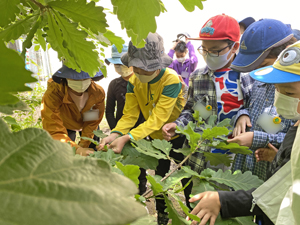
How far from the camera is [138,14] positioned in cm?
31

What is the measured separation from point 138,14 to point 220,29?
1.11 metres

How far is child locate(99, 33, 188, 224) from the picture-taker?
1.35 metres

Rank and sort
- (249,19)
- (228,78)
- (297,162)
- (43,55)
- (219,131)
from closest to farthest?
(297,162) < (219,131) < (228,78) < (249,19) < (43,55)

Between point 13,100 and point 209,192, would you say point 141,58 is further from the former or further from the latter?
point 13,100

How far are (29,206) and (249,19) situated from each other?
104 inches

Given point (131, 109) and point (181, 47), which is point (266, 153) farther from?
point (181, 47)

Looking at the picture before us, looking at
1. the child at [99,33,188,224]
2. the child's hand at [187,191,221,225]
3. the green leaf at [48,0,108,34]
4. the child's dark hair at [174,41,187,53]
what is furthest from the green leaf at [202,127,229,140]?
the child's dark hair at [174,41,187,53]

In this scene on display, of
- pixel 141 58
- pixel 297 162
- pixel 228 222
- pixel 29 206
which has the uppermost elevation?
pixel 141 58

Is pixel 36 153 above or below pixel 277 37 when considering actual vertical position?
below

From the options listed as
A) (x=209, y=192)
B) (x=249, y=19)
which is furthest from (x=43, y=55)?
(x=209, y=192)

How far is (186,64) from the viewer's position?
319cm

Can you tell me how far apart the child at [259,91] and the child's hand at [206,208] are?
17.2 inches

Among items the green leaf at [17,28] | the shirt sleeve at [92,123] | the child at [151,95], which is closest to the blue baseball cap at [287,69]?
the child at [151,95]

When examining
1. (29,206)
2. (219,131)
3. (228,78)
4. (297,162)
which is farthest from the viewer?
(228,78)
